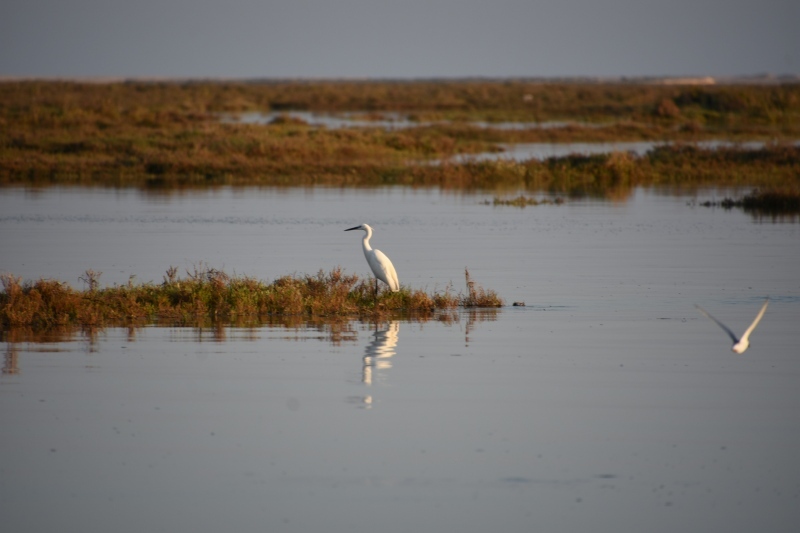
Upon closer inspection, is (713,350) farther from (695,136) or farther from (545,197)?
(695,136)

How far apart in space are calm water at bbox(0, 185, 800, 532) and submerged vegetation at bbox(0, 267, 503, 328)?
0.53m

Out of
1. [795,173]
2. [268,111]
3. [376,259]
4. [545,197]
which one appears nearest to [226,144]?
[545,197]

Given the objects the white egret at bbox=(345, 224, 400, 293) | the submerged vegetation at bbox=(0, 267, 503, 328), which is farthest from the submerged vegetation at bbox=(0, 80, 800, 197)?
the white egret at bbox=(345, 224, 400, 293)

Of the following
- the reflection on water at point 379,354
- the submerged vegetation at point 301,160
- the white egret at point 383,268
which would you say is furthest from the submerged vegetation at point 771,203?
the reflection on water at point 379,354

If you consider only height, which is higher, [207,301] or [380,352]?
[207,301]

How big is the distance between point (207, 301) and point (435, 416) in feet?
17.3

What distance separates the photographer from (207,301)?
1382 cm

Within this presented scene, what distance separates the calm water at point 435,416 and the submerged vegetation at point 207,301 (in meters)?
0.53

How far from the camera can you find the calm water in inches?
290

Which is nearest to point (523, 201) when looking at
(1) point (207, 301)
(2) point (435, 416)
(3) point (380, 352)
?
(1) point (207, 301)

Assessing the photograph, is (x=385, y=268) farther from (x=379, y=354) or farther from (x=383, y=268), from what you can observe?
(x=379, y=354)

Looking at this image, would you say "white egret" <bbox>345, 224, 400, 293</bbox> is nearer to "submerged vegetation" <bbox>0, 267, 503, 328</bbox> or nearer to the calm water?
"submerged vegetation" <bbox>0, 267, 503, 328</bbox>

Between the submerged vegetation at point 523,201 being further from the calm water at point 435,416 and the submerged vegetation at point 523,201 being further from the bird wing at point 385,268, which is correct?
the bird wing at point 385,268

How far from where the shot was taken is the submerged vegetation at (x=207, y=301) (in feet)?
43.0
